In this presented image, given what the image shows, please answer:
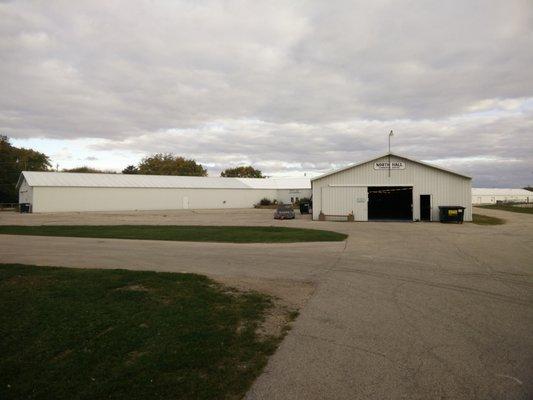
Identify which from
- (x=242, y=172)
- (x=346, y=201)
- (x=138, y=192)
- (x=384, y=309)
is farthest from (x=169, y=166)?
(x=384, y=309)

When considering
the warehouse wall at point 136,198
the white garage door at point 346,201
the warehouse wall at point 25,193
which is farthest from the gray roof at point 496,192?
the warehouse wall at point 25,193

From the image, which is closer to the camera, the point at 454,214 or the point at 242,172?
the point at 454,214

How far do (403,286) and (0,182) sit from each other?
70600 mm

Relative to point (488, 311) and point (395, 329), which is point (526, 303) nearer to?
point (488, 311)

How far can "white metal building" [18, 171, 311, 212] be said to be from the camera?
47.5 metres

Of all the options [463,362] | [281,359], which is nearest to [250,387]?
[281,359]

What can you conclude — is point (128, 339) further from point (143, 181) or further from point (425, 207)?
point (143, 181)

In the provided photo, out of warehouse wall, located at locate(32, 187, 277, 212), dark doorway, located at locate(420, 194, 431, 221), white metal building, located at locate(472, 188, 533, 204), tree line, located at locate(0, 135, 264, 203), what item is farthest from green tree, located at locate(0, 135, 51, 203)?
white metal building, located at locate(472, 188, 533, 204)

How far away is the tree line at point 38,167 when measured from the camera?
211ft

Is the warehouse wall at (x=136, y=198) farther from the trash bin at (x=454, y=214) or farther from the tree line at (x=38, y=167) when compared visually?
the trash bin at (x=454, y=214)

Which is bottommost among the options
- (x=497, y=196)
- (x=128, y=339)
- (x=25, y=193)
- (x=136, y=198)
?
(x=128, y=339)

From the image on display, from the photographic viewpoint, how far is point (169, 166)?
9844 centimetres

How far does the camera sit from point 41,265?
461 inches

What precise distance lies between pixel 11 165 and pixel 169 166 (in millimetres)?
37431
